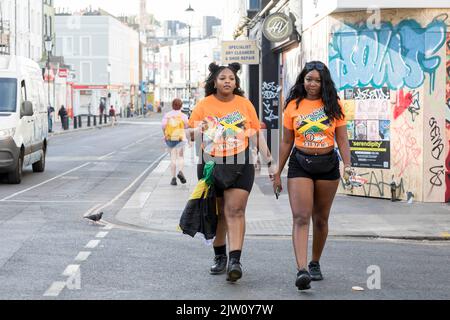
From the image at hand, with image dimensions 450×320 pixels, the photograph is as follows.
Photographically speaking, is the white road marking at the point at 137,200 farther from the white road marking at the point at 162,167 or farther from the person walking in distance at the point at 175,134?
the white road marking at the point at 162,167

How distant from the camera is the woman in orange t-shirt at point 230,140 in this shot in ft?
26.6

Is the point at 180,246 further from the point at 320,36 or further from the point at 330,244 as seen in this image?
the point at 320,36

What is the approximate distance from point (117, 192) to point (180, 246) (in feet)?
24.5

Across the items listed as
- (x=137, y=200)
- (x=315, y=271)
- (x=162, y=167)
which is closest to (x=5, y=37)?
(x=162, y=167)

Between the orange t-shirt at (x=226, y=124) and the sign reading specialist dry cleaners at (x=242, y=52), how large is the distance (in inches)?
661

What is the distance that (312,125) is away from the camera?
7.89 m

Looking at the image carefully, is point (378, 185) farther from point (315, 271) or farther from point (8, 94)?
point (8, 94)

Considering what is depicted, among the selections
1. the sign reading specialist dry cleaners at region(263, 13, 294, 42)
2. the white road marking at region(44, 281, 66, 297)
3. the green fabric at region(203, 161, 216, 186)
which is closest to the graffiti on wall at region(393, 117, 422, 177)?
the sign reading specialist dry cleaners at region(263, 13, 294, 42)

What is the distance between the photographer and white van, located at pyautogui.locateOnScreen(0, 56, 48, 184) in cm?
1855

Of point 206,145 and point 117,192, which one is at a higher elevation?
point 206,145

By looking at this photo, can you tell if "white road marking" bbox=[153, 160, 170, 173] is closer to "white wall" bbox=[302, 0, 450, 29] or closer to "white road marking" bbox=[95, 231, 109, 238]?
"white wall" bbox=[302, 0, 450, 29]

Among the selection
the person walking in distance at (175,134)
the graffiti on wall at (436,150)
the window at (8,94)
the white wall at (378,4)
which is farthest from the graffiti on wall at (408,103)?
the window at (8,94)

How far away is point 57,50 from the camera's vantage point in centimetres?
10269

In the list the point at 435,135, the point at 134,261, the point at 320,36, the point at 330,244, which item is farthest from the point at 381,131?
the point at 134,261
